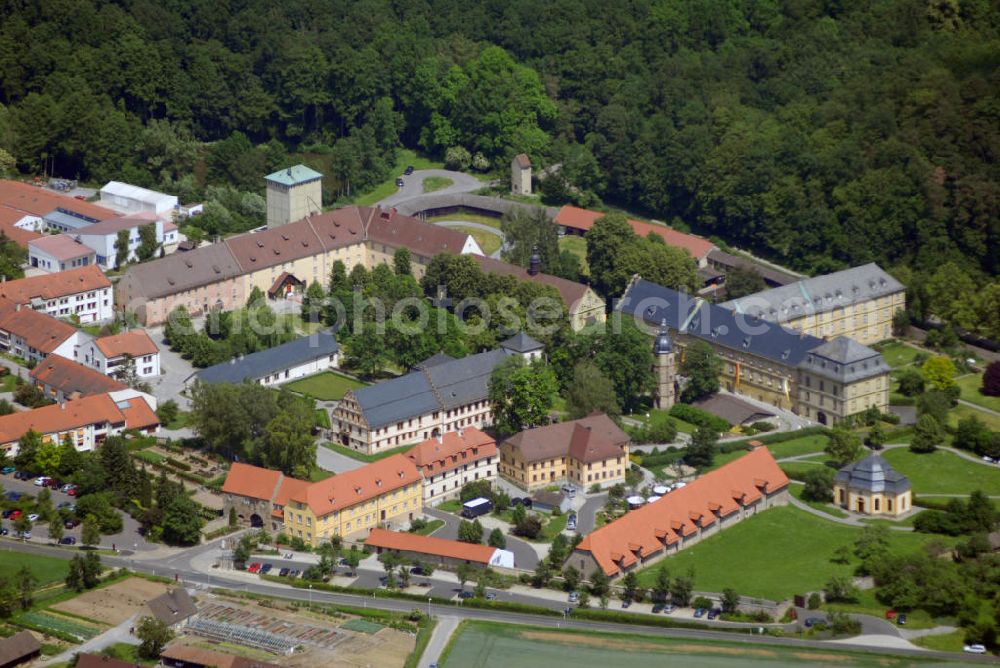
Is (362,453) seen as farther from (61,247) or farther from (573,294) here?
(61,247)

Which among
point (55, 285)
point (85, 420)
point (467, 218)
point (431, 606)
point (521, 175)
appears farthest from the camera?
point (521, 175)

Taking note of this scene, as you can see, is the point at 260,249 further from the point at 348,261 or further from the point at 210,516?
the point at 210,516

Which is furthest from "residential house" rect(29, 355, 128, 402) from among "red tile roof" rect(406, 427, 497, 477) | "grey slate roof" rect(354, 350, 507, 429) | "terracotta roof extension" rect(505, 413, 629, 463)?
"terracotta roof extension" rect(505, 413, 629, 463)

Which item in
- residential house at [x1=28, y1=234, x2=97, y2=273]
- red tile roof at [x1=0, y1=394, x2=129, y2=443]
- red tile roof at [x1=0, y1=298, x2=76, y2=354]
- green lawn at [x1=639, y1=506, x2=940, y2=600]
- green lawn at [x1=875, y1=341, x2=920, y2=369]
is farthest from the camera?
residential house at [x1=28, y1=234, x2=97, y2=273]

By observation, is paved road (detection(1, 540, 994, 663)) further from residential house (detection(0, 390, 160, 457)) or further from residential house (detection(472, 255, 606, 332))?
residential house (detection(472, 255, 606, 332))

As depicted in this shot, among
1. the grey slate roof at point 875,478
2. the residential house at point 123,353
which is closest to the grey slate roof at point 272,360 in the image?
the residential house at point 123,353

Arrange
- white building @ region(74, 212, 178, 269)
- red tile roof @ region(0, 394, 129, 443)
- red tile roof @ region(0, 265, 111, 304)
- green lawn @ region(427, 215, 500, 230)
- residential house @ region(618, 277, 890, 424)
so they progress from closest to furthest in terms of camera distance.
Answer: red tile roof @ region(0, 394, 129, 443)
residential house @ region(618, 277, 890, 424)
red tile roof @ region(0, 265, 111, 304)
white building @ region(74, 212, 178, 269)
green lawn @ region(427, 215, 500, 230)

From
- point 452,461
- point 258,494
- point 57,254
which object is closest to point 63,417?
point 258,494
